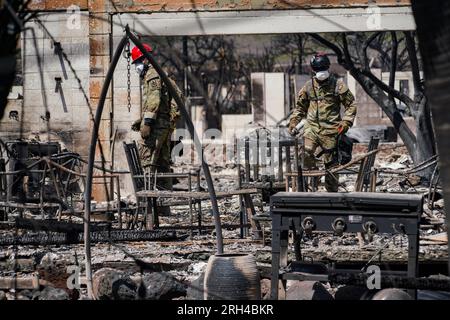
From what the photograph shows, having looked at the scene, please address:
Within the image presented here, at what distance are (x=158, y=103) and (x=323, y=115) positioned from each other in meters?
2.21

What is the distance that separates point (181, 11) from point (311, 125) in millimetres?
4920

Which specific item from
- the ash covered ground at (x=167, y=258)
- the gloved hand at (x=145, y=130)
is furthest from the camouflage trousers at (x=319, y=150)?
the gloved hand at (x=145, y=130)

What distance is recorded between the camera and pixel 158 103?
14.9 m

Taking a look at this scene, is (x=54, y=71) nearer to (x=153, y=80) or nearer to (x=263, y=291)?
(x=153, y=80)

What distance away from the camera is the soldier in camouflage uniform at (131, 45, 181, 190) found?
14.8 metres

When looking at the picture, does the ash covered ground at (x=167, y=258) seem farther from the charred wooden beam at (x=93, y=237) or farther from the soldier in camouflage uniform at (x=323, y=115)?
the soldier in camouflage uniform at (x=323, y=115)

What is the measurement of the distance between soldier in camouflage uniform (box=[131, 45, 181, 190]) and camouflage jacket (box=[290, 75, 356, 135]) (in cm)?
176

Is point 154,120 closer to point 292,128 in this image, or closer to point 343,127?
point 292,128

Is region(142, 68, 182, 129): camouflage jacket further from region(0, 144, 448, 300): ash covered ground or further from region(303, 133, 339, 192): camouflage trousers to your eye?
region(0, 144, 448, 300): ash covered ground

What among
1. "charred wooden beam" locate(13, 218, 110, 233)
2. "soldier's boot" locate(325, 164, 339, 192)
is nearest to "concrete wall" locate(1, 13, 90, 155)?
"soldier's boot" locate(325, 164, 339, 192)

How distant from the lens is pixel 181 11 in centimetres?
1858

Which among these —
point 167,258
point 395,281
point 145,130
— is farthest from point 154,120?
point 395,281

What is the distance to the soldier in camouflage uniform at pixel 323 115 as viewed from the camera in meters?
14.3
